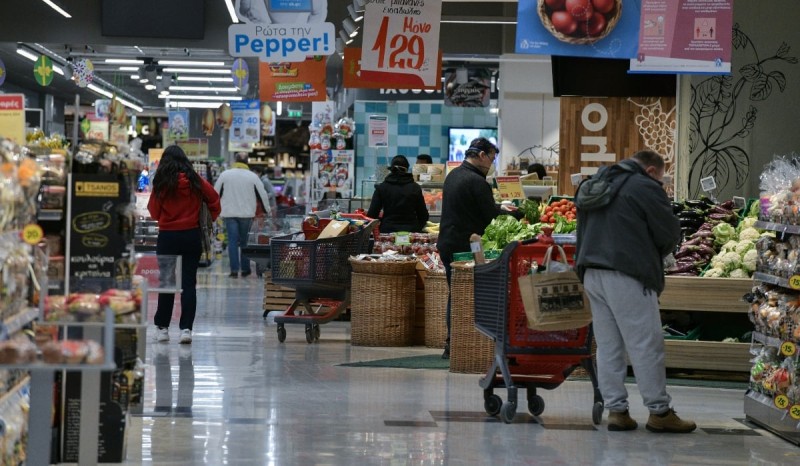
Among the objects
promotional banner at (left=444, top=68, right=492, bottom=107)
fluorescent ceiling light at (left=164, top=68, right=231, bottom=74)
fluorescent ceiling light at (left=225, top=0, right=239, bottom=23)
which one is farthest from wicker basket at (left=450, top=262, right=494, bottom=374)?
fluorescent ceiling light at (left=164, top=68, right=231, bottom=74)

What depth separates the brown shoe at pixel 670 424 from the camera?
21.4 ft

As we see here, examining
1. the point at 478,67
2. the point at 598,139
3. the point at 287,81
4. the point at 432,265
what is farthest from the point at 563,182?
the point at 478,67

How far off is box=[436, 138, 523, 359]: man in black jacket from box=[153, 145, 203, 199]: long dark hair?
202cm

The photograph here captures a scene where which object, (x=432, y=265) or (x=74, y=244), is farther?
(x=432, y=265)

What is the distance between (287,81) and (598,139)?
18.6 feet

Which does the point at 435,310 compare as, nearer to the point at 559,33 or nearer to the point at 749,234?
the point at 559,33

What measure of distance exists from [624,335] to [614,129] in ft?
24.5

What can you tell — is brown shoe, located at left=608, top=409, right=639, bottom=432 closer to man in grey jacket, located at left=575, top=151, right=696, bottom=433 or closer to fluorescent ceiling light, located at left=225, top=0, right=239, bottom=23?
man in grey jacket, located at left=575, top=151, right=696, bottom=433

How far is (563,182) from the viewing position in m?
13.8

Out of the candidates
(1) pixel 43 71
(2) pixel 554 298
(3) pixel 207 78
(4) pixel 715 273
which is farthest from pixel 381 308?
(3) pixel 207 78

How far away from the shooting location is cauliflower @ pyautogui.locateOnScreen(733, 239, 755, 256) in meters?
8.74

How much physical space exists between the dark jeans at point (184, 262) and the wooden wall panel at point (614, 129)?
5176 mm

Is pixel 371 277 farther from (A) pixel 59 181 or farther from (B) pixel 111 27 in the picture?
(B) pixel 111 27

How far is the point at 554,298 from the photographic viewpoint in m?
6.60
